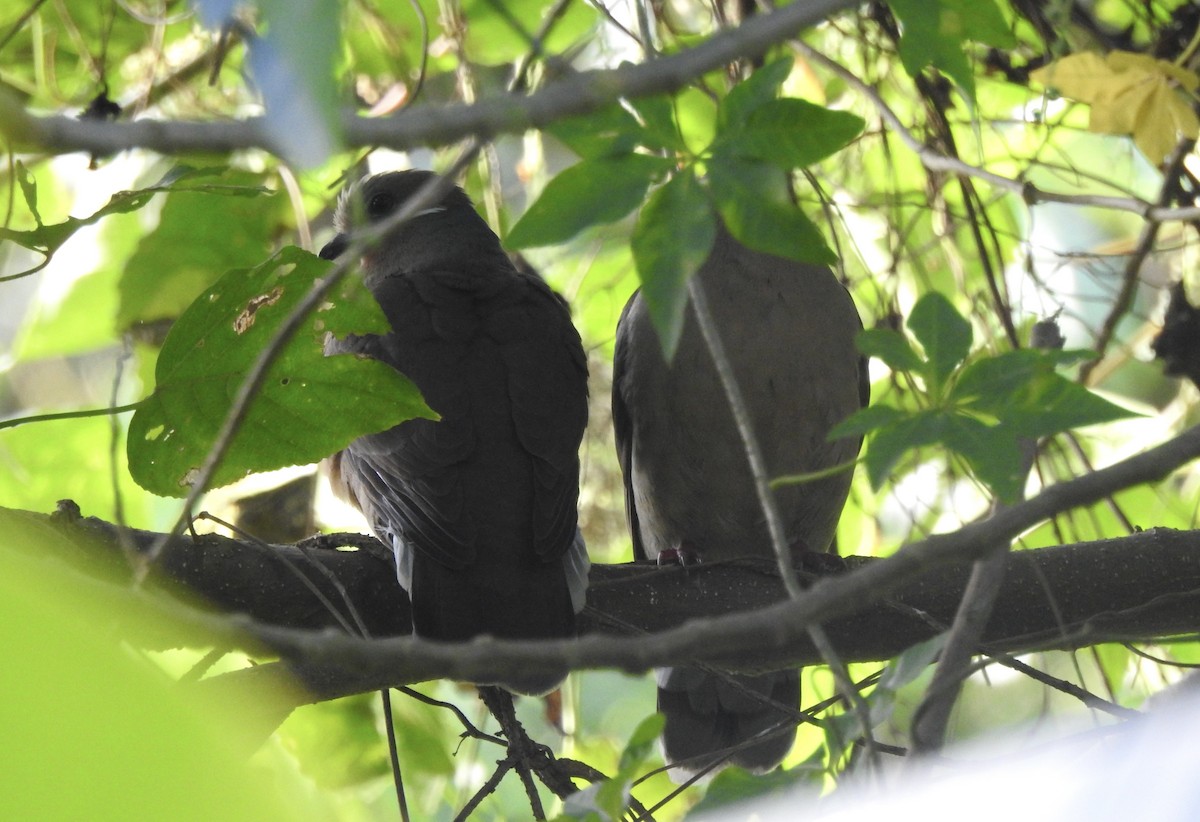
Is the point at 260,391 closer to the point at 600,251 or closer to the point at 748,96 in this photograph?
the point at 748,96

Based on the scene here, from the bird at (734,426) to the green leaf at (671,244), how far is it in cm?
170

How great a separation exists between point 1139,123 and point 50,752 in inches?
104

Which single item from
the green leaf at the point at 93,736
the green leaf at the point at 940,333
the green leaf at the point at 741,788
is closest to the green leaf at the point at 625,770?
the green leaf at the point at 741,788

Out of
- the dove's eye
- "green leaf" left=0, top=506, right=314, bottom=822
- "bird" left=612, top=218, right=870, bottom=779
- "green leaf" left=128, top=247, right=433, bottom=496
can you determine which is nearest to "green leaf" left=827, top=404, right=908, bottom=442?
"green leaf" left=128, top=247, right=433, bottom=496

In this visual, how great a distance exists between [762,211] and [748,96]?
14 cm

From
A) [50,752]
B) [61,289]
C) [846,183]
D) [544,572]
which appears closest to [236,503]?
[61,289]

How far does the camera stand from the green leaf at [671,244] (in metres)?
1.28

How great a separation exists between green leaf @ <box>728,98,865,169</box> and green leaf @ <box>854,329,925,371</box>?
8.9 inches

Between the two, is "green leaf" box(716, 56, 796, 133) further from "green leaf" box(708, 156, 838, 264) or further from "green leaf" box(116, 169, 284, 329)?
"green leaf" box(116, 169, 284, 329)

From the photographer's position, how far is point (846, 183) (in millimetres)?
3414

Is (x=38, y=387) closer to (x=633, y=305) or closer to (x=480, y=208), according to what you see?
(x=480, y=208)

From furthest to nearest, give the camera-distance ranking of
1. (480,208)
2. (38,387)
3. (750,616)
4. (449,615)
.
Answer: (38,387), (480,208), (449,615), (750,616)

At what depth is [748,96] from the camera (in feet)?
4.62

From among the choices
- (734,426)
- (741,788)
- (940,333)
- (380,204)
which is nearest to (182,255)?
(380,204)
